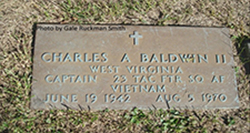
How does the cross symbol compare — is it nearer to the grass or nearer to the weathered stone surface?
the weathered stone surface

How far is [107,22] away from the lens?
3213mm

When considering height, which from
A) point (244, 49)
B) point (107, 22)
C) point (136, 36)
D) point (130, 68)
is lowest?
point (130, 68)

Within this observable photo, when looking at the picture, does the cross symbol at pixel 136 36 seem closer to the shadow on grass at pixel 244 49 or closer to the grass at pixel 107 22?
the grass at pixel 107 22

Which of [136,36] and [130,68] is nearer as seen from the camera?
[130,68]

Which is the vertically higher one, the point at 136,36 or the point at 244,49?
the point at 136,36

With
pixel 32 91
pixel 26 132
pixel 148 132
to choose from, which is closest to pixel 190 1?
pixel 148 132

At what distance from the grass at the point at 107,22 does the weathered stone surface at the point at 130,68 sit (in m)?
0.10

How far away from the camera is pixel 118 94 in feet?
9.50

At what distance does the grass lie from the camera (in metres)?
2.88

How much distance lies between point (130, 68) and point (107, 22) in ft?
1.86

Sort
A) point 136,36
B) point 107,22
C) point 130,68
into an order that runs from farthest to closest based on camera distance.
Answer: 1. point 107,22
2. point 136,36
3. point 130,68

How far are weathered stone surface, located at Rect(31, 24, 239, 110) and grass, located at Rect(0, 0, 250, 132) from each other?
96mm

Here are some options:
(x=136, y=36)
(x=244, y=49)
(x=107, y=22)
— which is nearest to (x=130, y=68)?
(x=136, y=36)

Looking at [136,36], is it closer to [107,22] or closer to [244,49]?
[107,22]
